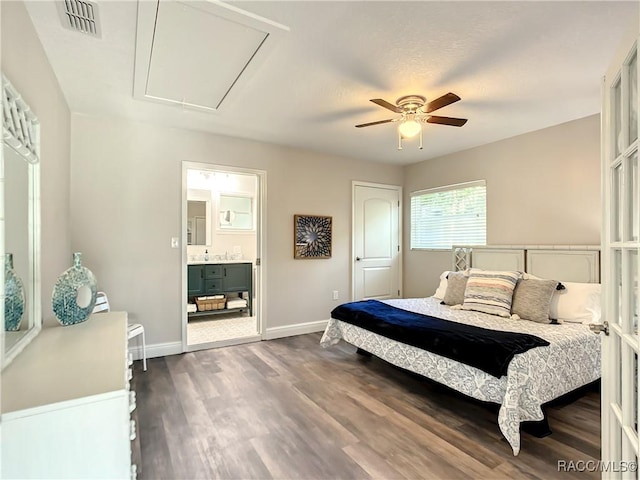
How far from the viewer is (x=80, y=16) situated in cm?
184

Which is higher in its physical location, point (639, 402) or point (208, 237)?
point (208, 237)

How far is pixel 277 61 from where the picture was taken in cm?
230

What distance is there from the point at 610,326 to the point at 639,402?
34cm

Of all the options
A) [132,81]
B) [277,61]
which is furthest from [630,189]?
[132,81]

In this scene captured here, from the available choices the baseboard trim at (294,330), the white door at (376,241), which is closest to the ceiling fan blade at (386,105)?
the white door at (376,241)

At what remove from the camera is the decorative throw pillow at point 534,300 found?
2.83 m

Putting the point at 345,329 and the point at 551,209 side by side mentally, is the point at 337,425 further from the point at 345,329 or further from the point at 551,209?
the point at 551,209

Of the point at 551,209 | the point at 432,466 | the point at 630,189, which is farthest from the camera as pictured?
the point at 551,209

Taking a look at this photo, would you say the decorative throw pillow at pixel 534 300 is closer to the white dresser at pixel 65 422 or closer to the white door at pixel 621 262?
the white door at pixel 621 262

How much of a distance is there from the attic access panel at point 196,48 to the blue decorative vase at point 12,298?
1466mm

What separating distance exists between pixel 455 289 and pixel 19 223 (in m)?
3.54

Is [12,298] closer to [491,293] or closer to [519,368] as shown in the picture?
[519,368]

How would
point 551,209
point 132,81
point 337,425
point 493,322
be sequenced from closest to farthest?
point 337,425 < point 132,81 < point 493,322 < point 551,209

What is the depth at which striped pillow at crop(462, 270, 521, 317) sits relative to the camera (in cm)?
304
